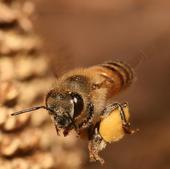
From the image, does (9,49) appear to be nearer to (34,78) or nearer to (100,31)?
(34,78)

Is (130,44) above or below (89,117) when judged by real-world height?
above

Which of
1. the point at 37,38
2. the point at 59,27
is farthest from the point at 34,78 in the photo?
the point at 59,27

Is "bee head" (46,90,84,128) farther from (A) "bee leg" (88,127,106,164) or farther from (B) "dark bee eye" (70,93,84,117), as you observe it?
(A) "bee leg" (88,127,106,164)

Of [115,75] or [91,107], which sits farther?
[115,75]

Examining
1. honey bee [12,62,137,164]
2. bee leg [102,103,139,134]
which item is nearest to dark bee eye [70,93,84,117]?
honey bee [12,62,137,164]

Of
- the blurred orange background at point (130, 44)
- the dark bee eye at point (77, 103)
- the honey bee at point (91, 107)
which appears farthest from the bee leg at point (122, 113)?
the blurred orange background at point (130, 44)

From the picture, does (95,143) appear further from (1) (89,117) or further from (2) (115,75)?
(2) (115,75)

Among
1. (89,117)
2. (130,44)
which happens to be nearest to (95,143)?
(89,117)

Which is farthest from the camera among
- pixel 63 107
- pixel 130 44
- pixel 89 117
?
pixel 130 44
